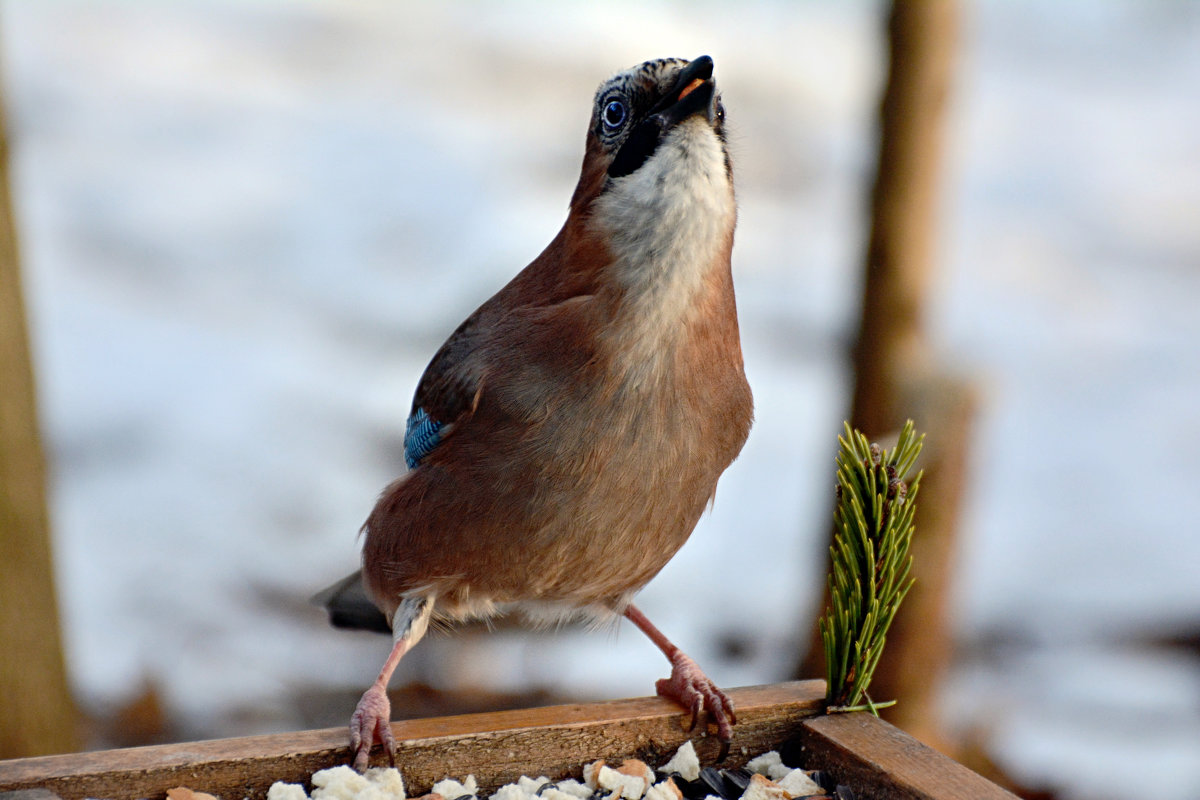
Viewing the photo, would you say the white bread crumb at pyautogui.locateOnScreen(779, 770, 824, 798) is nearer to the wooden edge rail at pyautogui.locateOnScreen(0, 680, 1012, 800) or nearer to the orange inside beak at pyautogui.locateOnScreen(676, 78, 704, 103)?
the wooden edge rail at pyautogui.locateOnScreen(0, 680, 1012, 800)

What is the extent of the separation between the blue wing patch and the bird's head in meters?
0.42

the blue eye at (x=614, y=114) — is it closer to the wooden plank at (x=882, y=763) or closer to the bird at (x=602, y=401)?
the bird at (x=602, y=401)

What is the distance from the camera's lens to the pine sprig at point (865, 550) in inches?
61.6

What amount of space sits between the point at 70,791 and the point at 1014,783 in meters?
2.70

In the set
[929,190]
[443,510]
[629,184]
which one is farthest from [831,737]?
[929,190]

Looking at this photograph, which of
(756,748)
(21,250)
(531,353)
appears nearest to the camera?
(531,353)

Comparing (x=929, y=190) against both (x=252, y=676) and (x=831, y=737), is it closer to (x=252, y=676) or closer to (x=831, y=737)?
(x=831, y=737)

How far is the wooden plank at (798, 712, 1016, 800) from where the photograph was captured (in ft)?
4.64

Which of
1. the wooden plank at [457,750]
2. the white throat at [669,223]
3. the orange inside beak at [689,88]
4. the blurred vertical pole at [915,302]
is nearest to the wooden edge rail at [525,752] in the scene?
the wooden plank at [457,750]

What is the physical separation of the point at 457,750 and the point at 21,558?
151 centimetres

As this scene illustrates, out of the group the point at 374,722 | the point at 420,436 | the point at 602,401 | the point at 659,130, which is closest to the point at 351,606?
the point at 420,436

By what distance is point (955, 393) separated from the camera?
276 cm

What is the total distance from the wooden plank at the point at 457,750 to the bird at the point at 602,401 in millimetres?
44

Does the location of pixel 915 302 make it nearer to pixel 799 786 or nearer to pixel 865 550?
pixel 865 550
